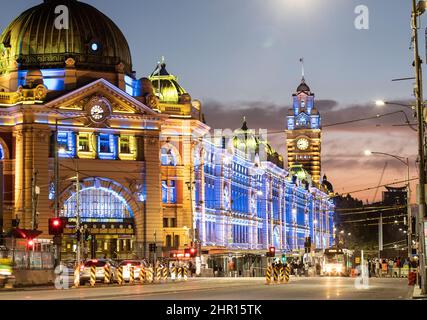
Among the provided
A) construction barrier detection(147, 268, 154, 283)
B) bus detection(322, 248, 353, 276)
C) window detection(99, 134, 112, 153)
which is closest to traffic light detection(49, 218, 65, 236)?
construction barrier detection(147, 268, 154, 283)

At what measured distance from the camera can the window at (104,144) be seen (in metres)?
118

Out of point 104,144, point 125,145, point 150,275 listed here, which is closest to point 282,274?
point 150,275

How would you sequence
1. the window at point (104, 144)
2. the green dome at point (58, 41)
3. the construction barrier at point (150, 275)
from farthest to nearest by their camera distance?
the green dome at point (58, 41) < the window at point (104, 144) < the construction barrier at point (150, 275)

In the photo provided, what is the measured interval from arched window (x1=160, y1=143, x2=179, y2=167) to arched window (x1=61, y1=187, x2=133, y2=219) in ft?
28.3

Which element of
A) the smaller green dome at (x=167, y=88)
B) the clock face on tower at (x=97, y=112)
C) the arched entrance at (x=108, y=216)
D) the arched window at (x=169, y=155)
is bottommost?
the arched entrance at (x=108, y=216)

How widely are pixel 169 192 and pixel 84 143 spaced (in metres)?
12.9

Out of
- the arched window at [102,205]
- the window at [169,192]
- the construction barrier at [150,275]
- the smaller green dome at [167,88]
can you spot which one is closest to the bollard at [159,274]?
the construction barrier at [150,275]

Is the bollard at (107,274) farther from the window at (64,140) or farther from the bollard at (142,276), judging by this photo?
the window at (64,140)

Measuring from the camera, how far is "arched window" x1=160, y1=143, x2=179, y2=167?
124938mm

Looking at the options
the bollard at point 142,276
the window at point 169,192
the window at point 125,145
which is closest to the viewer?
the bollard at point 142,276

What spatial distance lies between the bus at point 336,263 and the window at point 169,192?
19376mm

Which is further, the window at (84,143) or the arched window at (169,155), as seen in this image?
the arched window at (169,155)
